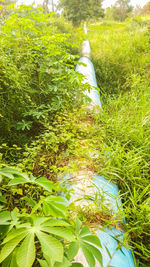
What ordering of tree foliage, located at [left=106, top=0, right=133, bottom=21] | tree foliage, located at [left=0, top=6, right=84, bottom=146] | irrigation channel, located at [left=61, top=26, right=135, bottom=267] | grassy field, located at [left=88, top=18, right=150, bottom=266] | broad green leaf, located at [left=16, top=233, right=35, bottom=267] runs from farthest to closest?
1. tree foliage, located at [left=106, top=0, right=133, bottom=21]
2. tree foliage, located at [left=0, top=6, right=84, bottom=146]
3. grassy field, located at [left=88, top=18, right=150, bottom=266]
4. irrigation channel, located at [left=61, top=26, right=135, bottom=267]
5. broad green leaf, located at [left=16, top=233, right=35, bottom=267]

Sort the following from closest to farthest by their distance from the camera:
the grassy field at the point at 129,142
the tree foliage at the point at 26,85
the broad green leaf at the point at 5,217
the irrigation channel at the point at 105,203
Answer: the broad green leaf at the point at 5,217 → the irrigation channel at the point at 105,203 → the grassy field at the point at 129,142 → the tree foliage at the point at 26,85

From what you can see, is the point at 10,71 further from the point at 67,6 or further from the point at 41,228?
the point at 67,6

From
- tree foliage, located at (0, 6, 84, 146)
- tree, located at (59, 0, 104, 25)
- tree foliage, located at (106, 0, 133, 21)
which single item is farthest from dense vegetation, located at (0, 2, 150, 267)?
tree foliage, located at (106, 0, 133, 21)

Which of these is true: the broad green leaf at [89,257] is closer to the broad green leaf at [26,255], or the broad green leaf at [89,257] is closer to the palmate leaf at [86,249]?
the palmate leaf at [86,249]

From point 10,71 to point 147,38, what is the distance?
175 inches

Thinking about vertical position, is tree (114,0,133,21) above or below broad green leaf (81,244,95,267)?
above

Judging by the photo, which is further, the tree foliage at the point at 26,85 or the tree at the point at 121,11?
the tree at the point at 121,11

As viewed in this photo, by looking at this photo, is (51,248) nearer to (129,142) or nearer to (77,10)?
(129,142)

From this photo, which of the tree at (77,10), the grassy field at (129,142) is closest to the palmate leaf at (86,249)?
the grassy field at (129,142)

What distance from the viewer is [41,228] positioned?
1.69ft

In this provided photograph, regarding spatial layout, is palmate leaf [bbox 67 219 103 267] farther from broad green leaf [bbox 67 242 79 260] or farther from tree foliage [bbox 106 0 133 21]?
tree foliage [bbox 106 0 133 21]

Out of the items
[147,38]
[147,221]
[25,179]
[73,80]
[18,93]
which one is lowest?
[147,221]

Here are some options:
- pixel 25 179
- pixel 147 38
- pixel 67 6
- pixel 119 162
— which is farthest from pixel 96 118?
pixel 67 6

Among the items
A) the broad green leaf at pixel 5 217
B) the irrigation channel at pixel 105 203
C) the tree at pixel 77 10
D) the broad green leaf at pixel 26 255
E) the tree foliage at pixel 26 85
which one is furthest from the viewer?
the tree at pixel 77 10
